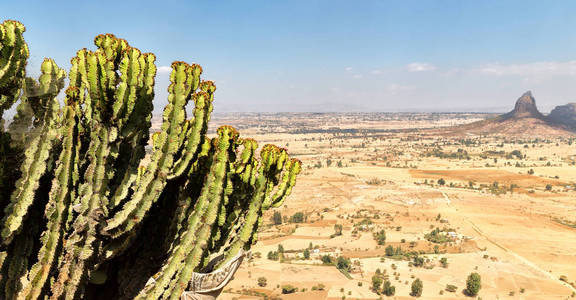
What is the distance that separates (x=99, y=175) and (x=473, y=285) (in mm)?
33642

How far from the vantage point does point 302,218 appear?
53125 mm

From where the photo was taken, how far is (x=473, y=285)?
103ft

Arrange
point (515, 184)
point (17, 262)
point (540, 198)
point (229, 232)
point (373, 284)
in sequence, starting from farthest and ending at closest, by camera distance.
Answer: point (515, 184) → point (540, 198) → point (373, 284) → point (229, 232) → point (17, 262)

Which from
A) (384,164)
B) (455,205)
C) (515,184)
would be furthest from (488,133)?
(455,205)

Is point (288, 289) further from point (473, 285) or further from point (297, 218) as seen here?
point (297, 218)

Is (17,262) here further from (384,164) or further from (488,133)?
(488,133)

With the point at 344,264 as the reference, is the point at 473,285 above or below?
above

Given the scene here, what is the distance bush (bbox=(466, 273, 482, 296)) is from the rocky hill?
153 m

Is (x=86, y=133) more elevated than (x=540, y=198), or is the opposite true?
(x=86, y=133)

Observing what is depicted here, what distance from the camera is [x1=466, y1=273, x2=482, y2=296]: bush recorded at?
31.2 metres

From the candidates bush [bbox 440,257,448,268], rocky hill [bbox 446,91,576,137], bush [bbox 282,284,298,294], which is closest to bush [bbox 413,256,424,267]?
bush [bbox 440,257,448,268]

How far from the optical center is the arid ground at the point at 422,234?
3331cm

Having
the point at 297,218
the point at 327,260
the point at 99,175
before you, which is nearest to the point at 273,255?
the point at 327,260

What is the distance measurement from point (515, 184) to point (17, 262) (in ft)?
279
